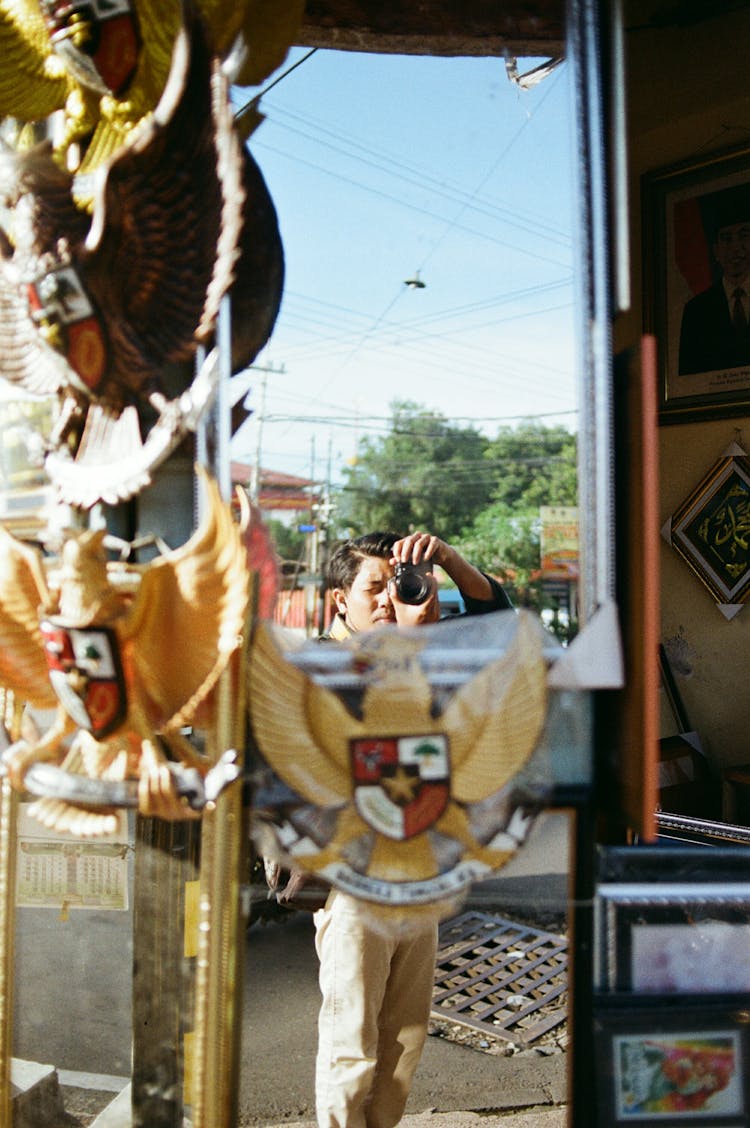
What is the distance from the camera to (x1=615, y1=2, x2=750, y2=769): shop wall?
2098 mm

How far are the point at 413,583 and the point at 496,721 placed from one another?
0.30 meters

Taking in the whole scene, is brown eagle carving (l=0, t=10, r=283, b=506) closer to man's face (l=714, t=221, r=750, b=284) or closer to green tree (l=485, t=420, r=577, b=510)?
green tree (l=485, t=420, r=577, b=510)

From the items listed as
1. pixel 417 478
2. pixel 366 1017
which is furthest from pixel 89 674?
pixel 417 478

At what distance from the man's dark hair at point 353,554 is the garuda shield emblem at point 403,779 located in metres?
0.47

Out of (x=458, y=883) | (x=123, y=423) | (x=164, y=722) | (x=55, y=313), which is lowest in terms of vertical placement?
(x=458, y=883)

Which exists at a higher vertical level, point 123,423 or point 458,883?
point 123,423

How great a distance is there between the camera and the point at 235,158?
1191 millimetres

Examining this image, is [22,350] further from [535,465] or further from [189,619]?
[535,465]

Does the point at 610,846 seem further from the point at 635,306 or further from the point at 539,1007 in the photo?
the point at 539,1007

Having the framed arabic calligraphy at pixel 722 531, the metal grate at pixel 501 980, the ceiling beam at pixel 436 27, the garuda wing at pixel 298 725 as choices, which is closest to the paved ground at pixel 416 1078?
the metal grate at pixel 501 980

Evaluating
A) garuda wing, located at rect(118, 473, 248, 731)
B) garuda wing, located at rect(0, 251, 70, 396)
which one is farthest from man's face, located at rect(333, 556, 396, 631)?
garuda wing, located at rect(0, 251, 70, 396)

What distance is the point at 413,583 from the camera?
1470mm

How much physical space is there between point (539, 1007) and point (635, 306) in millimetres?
2319

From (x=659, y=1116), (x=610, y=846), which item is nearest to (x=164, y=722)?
(x=610, y=846)
